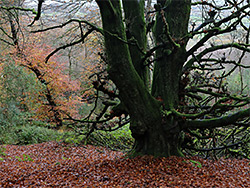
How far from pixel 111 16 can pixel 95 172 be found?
2717 millimetres

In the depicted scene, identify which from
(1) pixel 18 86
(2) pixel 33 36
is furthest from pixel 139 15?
(2) pixel 33 36

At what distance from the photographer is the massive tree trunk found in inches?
155

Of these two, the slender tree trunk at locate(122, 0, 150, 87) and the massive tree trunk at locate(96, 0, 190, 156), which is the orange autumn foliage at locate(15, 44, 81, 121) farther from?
the massive tree trunk at locate(96, 0, 190, 156)

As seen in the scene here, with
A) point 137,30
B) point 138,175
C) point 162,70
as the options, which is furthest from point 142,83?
point 138,175

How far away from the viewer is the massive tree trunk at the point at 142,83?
155 inches

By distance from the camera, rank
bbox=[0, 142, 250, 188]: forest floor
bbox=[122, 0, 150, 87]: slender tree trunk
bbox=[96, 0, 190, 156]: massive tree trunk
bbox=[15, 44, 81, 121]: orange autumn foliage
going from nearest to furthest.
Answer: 1. bbox=[0, 142, 250, 188]: forest floor
2. bbox=[96, 0, 190, 156]: massive tree trunk
3. bbox=[122, 0, 150, 87]: slender tree trunk
4. bbox=[15, 44, 81, 121]: orange autumn foliage

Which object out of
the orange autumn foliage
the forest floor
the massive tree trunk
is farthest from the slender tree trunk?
the orange autumn foliage

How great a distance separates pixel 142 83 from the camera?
4387 millimetres

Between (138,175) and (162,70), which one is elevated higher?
(162,70)

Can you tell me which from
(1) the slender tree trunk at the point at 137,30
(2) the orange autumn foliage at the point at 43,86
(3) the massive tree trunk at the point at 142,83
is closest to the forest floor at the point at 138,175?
(3) the massive tree trunk at the point at 142,83

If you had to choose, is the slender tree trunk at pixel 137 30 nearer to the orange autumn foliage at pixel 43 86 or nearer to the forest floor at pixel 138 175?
the forest floor at pixel 138 175

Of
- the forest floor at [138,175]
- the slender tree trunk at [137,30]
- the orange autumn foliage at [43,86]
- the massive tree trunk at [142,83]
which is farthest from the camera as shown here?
the orange autumn foliage at [43,86]

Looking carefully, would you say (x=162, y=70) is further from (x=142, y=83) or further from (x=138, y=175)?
(x=138, y=175)

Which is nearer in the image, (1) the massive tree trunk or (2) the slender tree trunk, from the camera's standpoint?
(1) the massive tree trunk
